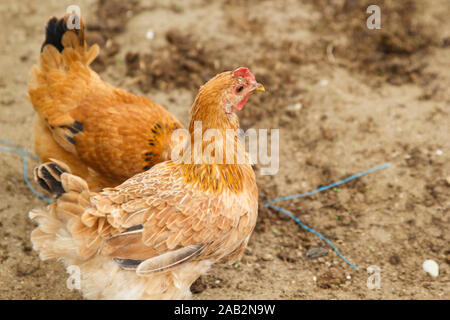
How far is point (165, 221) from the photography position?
84.6 inches

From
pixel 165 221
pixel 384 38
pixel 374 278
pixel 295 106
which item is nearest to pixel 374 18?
pixel 384 38

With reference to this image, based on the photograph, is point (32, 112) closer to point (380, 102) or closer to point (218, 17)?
point (218, 17)

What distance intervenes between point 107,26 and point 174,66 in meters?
0.97

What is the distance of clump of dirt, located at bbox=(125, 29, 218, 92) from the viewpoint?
4.11 m

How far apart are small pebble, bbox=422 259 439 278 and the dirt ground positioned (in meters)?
0.03

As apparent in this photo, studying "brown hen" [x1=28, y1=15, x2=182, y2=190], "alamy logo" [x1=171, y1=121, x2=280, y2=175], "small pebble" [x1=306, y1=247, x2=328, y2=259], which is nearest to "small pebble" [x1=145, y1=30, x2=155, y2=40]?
"brown hen" [x1=28, y1=15, x2=182, y2=190]

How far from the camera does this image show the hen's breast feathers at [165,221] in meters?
2.08

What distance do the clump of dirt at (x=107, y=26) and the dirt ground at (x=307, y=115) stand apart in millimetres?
15

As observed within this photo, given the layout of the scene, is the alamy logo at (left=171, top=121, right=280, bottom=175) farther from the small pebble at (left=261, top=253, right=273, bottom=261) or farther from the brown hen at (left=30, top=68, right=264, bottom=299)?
the small pebble at (left=261, top=253, right=273, bottom=261)

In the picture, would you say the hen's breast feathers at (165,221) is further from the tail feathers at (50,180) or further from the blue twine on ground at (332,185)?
the blue twine on ground at (332,185)

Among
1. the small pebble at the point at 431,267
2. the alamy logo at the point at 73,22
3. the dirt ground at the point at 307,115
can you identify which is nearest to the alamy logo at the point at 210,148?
the dirt ground at the point at 307,115

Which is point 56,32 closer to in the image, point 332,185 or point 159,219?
point 159,219

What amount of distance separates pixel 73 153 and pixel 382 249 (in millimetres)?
2074

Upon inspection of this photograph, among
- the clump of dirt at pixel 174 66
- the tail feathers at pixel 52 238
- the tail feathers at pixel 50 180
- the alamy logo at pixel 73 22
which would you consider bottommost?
the tail feathers at pixel 52 238
